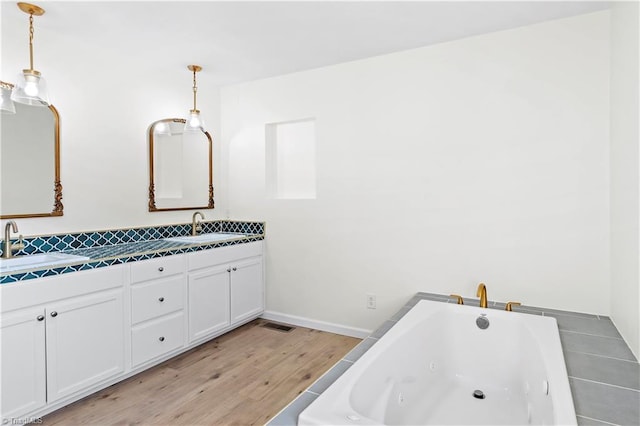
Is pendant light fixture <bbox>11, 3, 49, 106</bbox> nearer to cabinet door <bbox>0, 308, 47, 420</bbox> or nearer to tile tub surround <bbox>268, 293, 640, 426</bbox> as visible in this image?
cabinet door <bbox>0, 308, 47, 420</bbox>

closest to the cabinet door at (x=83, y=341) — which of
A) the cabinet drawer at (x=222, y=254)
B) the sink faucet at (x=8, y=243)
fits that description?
the sink faucet at (x=8, y=243)

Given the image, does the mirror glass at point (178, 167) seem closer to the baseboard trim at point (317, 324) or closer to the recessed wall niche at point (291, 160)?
the recessed wall niche at point (291, 160)

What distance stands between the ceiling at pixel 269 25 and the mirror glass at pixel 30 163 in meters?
0.51

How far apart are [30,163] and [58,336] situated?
1153 mm

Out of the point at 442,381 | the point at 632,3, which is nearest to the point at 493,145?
the point at 632,3

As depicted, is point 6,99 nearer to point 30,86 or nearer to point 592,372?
point 30,86

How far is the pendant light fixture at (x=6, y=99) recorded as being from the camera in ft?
7.39

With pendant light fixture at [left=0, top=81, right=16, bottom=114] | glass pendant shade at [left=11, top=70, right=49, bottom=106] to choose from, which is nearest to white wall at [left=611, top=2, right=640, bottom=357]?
glass pendant shade at [left=11, top=70, right=49, bottom=106]

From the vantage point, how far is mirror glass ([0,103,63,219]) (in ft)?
7.58

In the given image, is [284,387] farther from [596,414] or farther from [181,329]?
[596,414]

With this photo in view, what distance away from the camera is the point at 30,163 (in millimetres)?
2424

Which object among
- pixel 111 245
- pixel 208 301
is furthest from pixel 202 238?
pixel 111 245

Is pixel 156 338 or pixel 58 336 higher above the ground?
pixel 58 336

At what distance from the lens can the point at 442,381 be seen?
224cm
